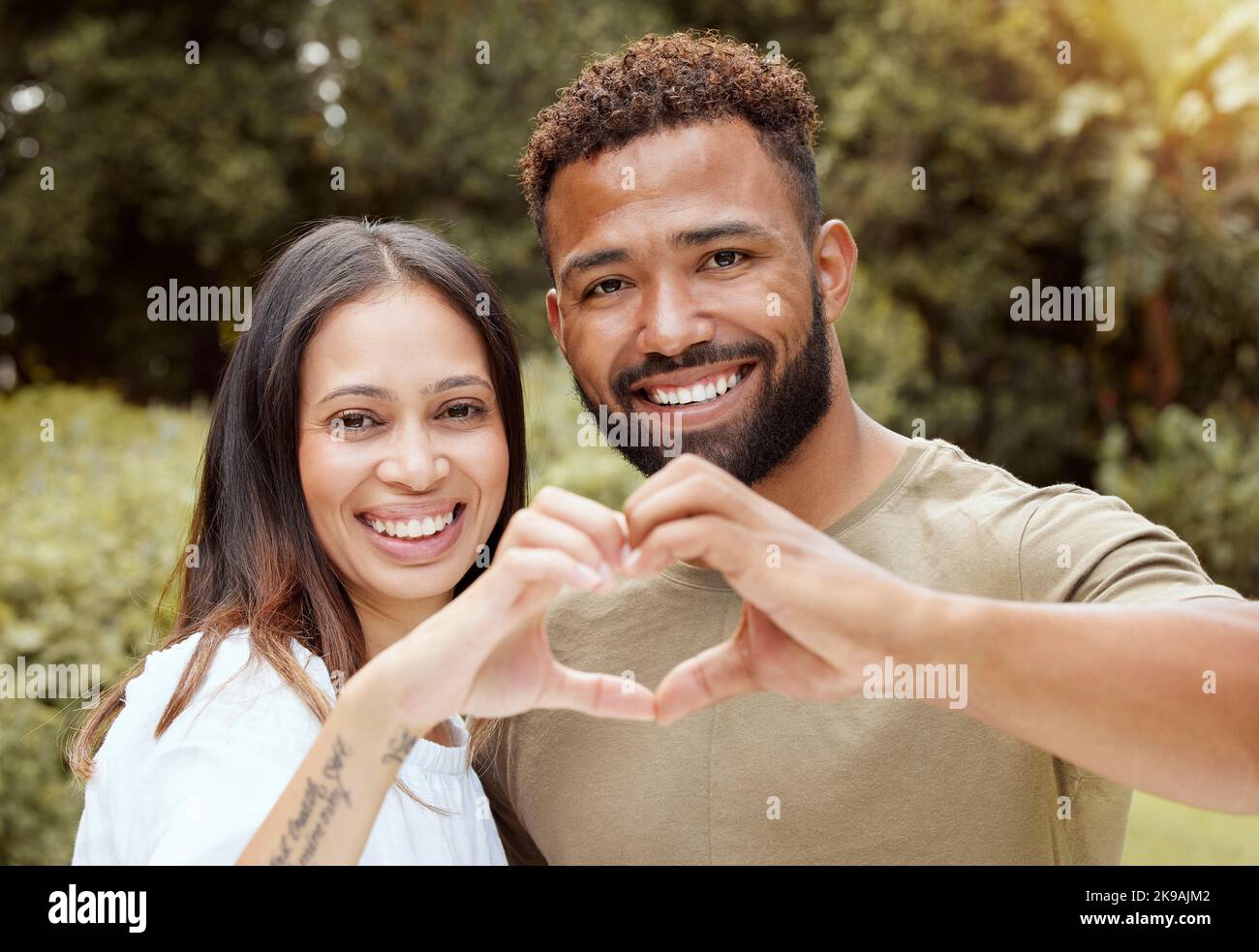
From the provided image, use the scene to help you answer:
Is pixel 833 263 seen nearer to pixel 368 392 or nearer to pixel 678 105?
pixel 678 105

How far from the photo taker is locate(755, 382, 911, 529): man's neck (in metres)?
2.61

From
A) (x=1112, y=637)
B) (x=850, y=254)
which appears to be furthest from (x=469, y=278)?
(x=1112, y=637)

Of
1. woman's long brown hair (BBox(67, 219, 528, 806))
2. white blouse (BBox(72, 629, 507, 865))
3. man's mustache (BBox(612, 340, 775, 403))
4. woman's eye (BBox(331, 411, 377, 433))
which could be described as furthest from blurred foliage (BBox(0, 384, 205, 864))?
man's mustache (BBox(612, 340, 775, 403))

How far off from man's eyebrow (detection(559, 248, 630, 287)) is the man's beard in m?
0.22

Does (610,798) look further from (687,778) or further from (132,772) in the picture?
(132,772)

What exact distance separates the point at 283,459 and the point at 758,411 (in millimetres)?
1031

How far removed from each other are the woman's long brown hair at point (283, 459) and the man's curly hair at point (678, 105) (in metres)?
0.30

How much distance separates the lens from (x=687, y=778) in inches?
96.0

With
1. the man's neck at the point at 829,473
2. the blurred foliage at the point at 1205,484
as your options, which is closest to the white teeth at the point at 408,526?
the man's neck at the point at 829,473

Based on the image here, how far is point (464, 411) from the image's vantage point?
2.68m

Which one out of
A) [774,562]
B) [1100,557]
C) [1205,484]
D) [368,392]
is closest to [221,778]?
[368,392]

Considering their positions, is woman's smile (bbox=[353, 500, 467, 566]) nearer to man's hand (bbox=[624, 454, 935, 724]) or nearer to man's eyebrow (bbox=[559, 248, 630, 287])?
man's eyebrow (bbox=[559, 248, 630, 287])

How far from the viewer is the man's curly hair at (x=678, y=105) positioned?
101 inches
